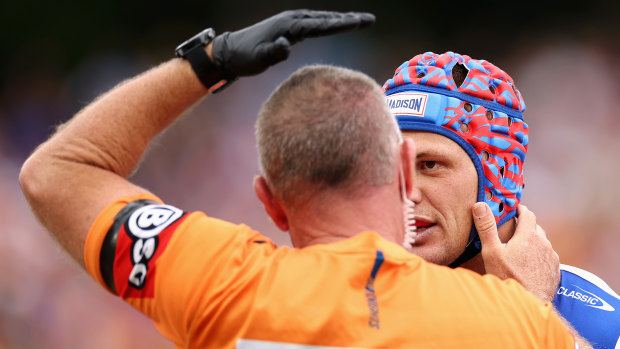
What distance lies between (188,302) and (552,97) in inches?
297

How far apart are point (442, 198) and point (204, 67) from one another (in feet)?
4.34

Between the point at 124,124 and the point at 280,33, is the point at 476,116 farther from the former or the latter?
the point at 124,124

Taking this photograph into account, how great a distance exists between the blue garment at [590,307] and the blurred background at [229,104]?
4944mm

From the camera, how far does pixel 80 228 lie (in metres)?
2.19

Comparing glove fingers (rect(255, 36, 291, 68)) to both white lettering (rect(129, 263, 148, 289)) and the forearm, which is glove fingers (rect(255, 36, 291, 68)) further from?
white lettering (rect(129, 263, 148, 289))

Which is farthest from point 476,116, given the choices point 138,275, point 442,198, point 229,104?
point 229,104

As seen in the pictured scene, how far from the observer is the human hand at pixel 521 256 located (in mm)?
2924

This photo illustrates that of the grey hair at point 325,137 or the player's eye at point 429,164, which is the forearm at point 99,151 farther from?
the player's eye at point 429,164

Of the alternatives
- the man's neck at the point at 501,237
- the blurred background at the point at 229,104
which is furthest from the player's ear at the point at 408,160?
the blurred background at the point at 229,104

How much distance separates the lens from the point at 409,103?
320 centimetres

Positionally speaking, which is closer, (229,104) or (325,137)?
(325,137)

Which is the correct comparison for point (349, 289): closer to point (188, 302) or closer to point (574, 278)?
point (188, 302)

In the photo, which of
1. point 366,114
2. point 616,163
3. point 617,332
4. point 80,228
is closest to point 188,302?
point 80,228

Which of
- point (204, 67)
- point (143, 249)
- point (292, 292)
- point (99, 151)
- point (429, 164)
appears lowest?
point (429, 164)
